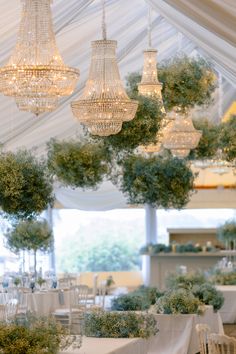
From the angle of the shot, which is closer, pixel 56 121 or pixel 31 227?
pixel 56 121

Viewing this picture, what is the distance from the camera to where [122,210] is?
2392cm

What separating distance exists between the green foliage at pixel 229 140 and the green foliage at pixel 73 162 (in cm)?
211

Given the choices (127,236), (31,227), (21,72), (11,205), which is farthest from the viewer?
(127,236)

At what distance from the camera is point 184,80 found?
11.1 meters

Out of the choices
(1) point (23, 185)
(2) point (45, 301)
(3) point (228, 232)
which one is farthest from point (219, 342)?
(3) point (228, 232)

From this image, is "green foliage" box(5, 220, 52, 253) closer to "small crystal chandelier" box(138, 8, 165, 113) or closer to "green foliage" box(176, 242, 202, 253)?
"green foliage" box(176, 242, 202, 253)

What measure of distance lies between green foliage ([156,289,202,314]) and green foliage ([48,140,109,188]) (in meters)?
1.73

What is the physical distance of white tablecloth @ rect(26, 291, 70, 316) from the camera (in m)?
14.8

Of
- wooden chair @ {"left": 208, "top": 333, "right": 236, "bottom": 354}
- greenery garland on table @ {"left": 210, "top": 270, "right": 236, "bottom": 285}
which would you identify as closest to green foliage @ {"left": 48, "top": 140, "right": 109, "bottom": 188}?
wooden chair @ {"left": 208, "top": 333, "right": 236, "bottom": 354}

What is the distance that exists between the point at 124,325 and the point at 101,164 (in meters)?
2.94

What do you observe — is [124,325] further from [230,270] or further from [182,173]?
[230,270]

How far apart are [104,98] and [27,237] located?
9132 millimetres

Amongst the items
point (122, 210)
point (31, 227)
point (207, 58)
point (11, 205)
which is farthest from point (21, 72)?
point (122, 210)

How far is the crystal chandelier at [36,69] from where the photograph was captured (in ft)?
24.0
